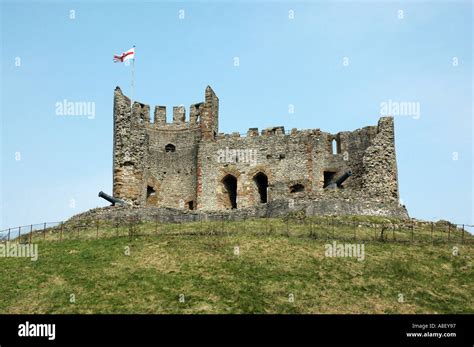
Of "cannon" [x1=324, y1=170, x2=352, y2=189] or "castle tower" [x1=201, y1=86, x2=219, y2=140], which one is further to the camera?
"castle tower" [x1=201, y1=86, x2=219, y2=140]

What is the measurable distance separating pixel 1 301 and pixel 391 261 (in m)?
17.9

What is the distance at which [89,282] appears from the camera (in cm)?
3042

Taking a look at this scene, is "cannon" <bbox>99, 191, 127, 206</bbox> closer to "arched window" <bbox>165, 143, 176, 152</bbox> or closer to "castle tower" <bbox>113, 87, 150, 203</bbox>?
"castle tower" <bbox>113, 87, 150, 203</bbox>

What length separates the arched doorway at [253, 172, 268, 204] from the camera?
173 ft

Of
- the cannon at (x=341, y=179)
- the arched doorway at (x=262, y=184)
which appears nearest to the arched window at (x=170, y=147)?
the arched doorway at (x=262, y=184)

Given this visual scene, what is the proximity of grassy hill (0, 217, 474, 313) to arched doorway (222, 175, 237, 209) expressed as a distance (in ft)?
46.3

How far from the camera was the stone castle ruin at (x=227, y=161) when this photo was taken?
48.5m

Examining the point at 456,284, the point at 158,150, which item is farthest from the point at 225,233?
the point at 158,150

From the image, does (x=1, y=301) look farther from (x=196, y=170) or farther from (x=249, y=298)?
(x=196, y=170)

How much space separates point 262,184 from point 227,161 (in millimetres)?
3282

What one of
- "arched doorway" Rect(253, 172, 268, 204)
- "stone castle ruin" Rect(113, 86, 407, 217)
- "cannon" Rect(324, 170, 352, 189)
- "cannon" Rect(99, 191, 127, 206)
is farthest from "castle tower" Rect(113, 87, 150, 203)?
"cannon" Rect(324, 170, 352, 189)

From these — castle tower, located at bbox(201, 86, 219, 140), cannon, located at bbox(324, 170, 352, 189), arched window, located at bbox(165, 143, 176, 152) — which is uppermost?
castle tower, located at bbox(201, 86, 219, 140)
